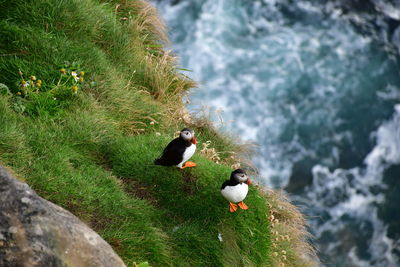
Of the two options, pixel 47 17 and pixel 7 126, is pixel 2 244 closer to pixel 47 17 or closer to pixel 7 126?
pixel 7 126

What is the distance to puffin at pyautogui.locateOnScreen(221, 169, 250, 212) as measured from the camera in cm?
534

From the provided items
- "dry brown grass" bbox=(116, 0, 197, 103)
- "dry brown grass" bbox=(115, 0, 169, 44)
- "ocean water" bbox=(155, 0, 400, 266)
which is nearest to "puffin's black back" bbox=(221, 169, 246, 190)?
"dry brown grass" bbox=(116, 0, 197, 103)

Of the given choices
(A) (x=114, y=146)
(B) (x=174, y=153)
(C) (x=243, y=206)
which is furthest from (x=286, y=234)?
(A) (x=114, y=146)

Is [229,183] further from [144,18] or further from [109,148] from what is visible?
[144,18]

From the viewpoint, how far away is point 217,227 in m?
5.55

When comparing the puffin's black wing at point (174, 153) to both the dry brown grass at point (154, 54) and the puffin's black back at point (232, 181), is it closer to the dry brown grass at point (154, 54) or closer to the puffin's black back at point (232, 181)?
the puffin's black back at point (232, 181)

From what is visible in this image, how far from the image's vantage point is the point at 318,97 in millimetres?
12297

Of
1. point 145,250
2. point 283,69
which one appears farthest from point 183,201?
point 283,69

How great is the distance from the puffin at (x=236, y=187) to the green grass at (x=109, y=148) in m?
0.26

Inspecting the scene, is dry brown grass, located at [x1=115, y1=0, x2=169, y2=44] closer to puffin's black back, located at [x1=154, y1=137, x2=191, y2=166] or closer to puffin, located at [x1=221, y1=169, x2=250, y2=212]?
puffin's black back, located at [x1=154, y1=137, x2=191, y2=166]

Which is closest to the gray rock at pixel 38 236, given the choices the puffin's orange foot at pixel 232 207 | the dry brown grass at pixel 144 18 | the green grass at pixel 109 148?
the green grass at pixel 109 148

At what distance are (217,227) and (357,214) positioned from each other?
6160 mm

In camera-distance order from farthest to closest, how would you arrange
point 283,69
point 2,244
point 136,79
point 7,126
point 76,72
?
point 283,69, point 136,79, point 76,72, point 7,126, point 2,244

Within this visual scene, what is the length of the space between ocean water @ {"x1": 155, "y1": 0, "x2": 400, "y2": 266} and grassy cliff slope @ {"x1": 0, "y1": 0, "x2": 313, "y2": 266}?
2979mm
